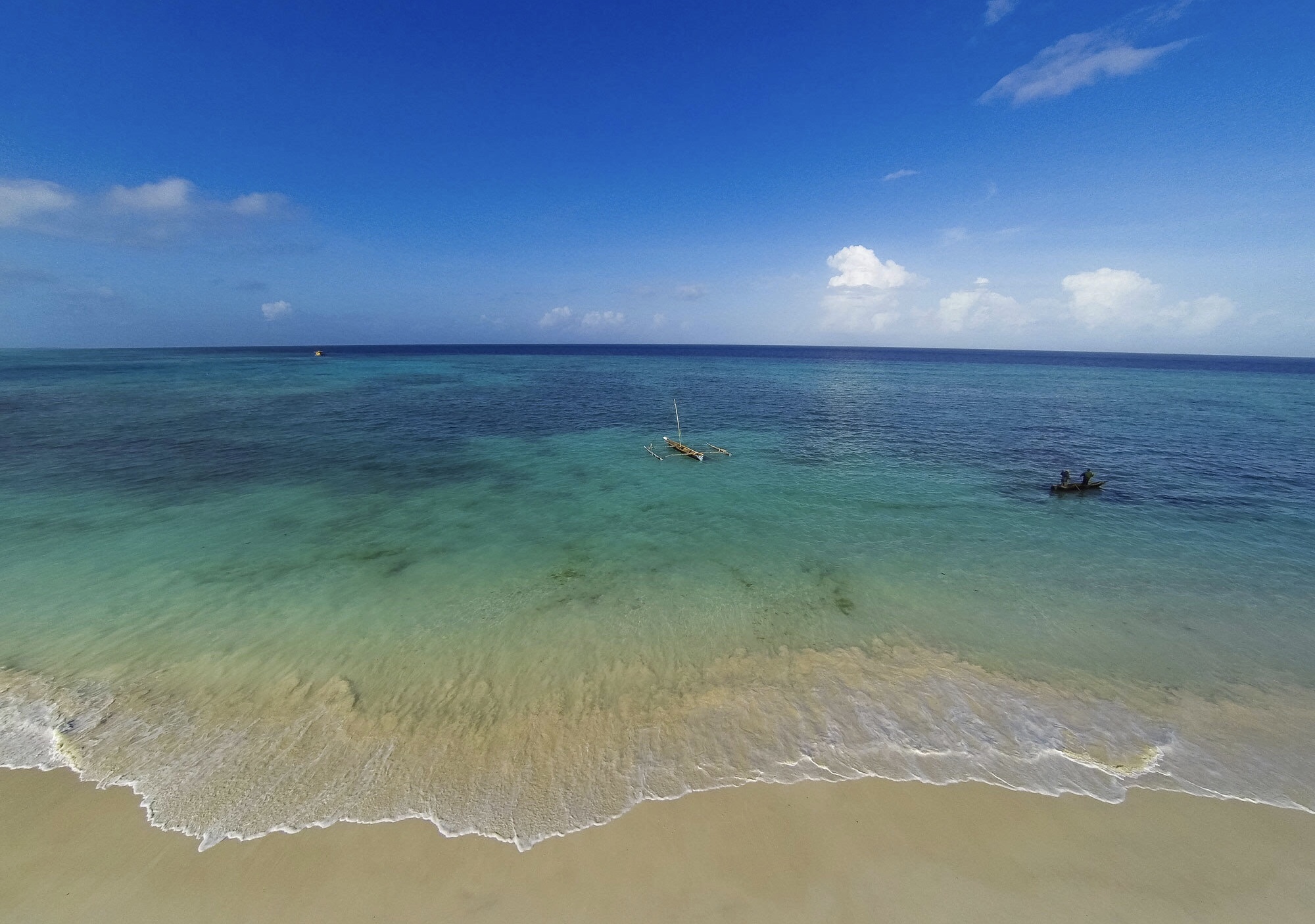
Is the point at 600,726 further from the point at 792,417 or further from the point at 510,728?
the point at 792,417

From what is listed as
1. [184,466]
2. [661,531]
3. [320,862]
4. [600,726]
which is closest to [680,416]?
[661,531]

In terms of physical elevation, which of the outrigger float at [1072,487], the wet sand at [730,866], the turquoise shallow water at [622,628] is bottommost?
the wet sand at [730,866]

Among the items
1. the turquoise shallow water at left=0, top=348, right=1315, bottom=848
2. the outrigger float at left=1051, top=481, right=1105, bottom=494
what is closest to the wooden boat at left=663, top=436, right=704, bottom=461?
the turquoise shallow water at left=0, top=348, right=1315, bottom=848

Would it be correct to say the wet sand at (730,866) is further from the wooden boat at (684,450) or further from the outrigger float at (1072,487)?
the wooden boat at (684,450)

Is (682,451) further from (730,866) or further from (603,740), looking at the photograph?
(730,866)

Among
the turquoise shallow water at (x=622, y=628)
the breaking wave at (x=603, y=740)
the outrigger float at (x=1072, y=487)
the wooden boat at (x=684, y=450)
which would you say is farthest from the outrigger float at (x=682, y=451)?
the breaking wave at (x=603, y=740)

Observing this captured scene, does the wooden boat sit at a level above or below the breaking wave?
above

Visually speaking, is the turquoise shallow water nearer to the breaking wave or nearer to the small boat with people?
the breaking wave
